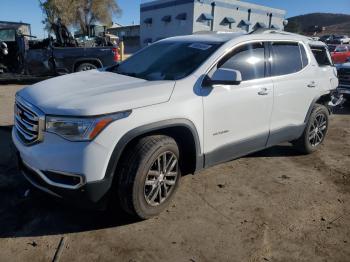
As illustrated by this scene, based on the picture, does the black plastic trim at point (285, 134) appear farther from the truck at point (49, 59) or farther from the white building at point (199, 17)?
the white building at point (199, 17)

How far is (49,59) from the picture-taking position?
1099cm

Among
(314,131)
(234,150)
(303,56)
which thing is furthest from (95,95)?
(314,131)

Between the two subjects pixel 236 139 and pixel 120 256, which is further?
pixel 236 139

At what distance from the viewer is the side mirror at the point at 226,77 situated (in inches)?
141

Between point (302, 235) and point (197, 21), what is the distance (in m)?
38.3

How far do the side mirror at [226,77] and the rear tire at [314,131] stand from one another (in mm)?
2229

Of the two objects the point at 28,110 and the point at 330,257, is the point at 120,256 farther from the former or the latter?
the point at 330,257

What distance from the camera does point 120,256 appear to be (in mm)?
3004

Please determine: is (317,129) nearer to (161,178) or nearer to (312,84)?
(312,84)

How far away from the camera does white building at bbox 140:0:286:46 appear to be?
3941cm

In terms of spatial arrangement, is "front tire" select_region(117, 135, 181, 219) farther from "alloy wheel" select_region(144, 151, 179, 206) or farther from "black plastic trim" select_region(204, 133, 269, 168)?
"black plastic trim" select_region(204, 133, 269, 168)

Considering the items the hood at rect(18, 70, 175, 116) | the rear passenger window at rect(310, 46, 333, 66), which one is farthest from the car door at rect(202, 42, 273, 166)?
the rear passenger window at rect(310, 46, 333, 66)

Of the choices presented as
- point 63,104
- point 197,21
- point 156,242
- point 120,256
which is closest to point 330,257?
point 156,242

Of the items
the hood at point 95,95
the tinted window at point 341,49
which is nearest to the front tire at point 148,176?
the hood at point 95,95
